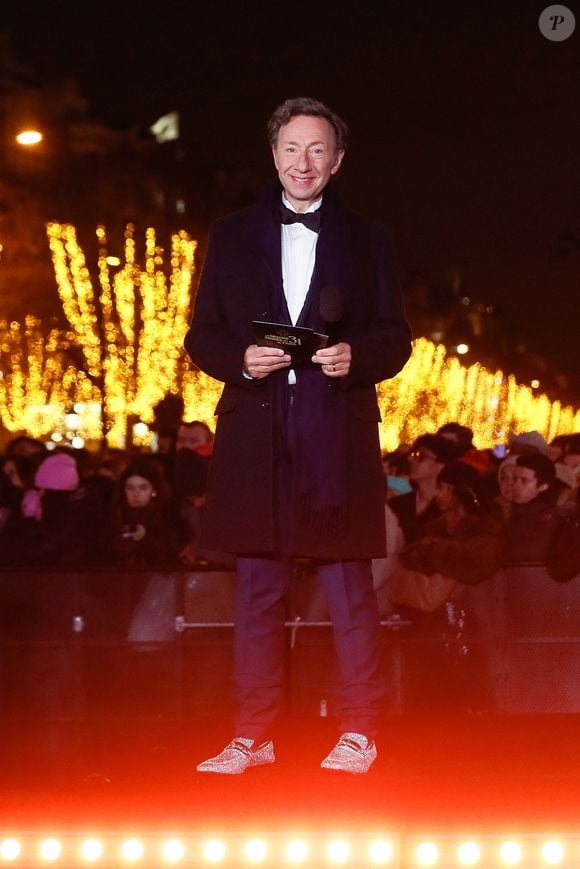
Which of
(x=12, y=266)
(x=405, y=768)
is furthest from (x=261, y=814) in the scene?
(x=12, y=266)

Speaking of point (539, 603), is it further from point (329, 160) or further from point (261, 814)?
point (261, 814)

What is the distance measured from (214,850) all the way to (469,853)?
614 mm

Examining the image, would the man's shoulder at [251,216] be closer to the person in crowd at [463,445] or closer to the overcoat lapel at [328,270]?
the overcoat lapel at [328,270]

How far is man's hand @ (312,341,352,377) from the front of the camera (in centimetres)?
504

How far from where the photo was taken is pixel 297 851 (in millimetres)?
3943

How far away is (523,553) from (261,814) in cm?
520

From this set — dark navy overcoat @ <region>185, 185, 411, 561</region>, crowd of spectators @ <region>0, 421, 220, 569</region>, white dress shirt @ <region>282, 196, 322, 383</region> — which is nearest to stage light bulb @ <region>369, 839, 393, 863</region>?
dark navy overcoat @ <region>185, 185, 411, 561</region>

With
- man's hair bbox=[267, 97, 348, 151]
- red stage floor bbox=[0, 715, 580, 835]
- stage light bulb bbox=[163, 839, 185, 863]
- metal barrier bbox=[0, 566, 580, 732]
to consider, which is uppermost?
man's hair bbox=[267, 97, 348, 151]

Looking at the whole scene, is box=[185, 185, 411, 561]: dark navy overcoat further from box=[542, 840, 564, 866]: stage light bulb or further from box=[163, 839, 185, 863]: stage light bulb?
box=[542, 840, 564, 866]: stage light bulb

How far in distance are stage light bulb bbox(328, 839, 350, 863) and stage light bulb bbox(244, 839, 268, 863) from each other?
0.16 meters

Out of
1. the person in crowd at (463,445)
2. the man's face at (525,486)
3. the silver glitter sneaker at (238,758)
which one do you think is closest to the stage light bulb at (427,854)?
the silver glitter sneaker at (238,758)

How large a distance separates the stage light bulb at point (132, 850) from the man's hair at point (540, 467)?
5746mm

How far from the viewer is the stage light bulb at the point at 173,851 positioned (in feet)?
12.9

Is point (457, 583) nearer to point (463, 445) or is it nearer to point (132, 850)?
point (463, 445)
